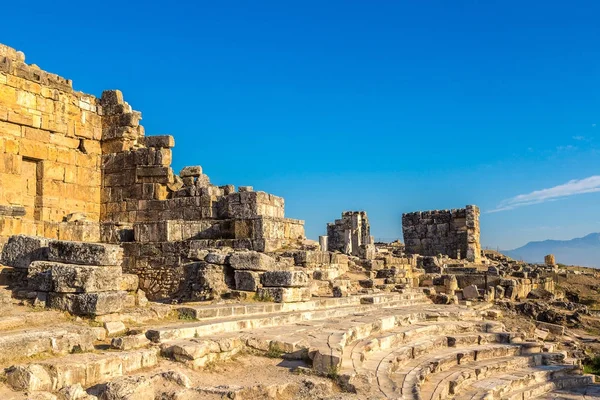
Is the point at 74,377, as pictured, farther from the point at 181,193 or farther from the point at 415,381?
the point at 181,193

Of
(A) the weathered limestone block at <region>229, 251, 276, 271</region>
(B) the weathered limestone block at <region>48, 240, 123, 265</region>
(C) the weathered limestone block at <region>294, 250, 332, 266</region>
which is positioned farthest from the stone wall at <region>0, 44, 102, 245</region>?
(C) the weathered limestone block at <region>294, 250, 332, 266</region>

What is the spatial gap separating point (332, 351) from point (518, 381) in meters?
3.80

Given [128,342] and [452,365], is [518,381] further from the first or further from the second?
[128,342]

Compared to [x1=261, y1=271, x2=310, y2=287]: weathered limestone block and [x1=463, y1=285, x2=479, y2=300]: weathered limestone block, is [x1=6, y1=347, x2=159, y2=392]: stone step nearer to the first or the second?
[x1=261, y1=271, x2=310, y2=287]: weathered limestone block

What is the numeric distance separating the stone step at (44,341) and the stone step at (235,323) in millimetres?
750

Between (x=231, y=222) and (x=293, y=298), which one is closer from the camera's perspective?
(x=293, y=298)

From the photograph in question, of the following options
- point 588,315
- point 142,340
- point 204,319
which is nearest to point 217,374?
point 142,340

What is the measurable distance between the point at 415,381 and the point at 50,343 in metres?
4.22

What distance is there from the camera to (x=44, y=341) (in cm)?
589

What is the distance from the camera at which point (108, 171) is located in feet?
53.0

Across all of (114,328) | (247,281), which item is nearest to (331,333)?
(114,328)

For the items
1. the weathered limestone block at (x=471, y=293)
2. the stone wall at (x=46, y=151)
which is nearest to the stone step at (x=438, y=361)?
the weathered limestone block at (x=471, y=293)

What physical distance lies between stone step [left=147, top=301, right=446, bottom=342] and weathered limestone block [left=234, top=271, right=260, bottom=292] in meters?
1.24

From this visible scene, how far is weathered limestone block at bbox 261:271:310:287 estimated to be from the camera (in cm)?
1028
